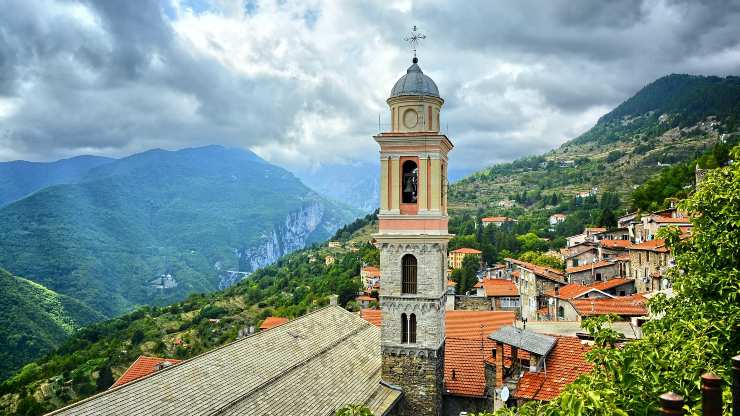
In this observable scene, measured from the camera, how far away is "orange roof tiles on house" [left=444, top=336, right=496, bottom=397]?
69.2ft

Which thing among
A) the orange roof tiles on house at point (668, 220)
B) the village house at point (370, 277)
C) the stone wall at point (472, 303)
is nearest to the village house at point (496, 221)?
the village house at point (370, 277)

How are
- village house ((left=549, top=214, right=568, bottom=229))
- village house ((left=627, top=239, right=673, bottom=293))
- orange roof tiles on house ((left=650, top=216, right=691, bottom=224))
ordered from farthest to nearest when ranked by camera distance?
village house ((left=549, top=214, right=568, bottom=229))
orange roof tiles on house ((left=650, top=216, right=691, bottom=224))
village house ((left=627, top=239, right=673, bottom=293))

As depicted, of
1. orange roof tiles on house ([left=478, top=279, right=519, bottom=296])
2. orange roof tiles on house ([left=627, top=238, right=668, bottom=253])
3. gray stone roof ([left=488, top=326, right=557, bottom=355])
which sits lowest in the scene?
orange roof tiles on house ([left=478, top=279, right=519, bottom=296])

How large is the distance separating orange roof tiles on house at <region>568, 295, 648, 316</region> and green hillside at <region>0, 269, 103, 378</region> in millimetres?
74511

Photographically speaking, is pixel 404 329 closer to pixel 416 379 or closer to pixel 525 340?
pixel 416 379

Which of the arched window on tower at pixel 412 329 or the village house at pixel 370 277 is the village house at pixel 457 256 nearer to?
the village house at pixel 370 277

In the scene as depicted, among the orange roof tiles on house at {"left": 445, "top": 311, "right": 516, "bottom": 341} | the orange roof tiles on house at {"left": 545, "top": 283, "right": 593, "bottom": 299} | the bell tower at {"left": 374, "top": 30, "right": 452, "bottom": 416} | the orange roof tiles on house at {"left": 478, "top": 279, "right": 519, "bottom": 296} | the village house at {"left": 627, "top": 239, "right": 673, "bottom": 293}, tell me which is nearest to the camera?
the bell tower at {"left": 374, "top": 30, "right": 452, "bottom": 416}

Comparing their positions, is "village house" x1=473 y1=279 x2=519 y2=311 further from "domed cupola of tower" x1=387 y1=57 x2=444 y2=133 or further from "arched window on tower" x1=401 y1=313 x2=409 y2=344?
"domed cupola of tower" x1=387 y1=57 x2=444 y2=133

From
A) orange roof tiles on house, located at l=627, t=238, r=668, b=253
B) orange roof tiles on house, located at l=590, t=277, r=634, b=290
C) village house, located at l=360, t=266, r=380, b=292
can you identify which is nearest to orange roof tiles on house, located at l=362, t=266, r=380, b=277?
village house, located at l=360, t=266, r=380, b=292

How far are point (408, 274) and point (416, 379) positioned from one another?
405 centimetres

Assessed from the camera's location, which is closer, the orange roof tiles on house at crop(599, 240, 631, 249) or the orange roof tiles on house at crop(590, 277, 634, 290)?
the orange roof tiles on house at crop(590, 277, 634, 290)

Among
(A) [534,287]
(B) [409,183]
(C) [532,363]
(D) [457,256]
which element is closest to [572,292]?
(A) [534,287]

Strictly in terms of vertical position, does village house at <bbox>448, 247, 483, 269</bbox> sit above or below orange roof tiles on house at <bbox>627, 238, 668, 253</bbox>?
below

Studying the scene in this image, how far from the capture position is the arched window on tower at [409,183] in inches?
811
